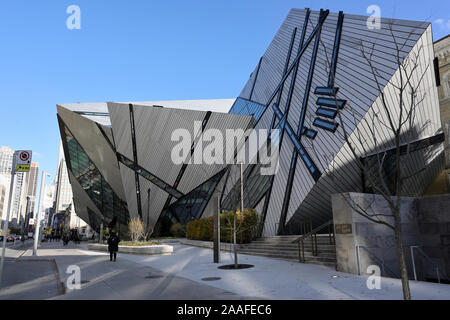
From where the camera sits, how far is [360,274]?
929cm

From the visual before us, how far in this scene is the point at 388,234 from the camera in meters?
10.3

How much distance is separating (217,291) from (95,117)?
110 ft

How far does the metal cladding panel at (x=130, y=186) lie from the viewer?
121ft

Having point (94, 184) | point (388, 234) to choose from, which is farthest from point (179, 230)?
point (388, 234)

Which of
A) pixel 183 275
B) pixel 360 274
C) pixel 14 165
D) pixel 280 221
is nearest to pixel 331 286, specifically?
pixel 360 274

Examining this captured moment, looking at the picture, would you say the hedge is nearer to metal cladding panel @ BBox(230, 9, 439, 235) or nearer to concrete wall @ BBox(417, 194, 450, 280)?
metal cladding panel @ BBox(230, 9, 439, 235)

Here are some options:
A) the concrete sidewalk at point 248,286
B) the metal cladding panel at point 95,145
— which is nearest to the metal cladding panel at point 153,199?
the metal cladding panel at point 95,145

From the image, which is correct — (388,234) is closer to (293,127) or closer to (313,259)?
(313,259)

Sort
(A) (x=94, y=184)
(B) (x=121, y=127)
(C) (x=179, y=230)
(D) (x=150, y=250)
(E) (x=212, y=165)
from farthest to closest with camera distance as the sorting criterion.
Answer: (A) (x=94, y=184), (C) (x=179, y=230), (E) (x=212, y=165), (B) (x=121, y=127), (D) (x=150, y=250)

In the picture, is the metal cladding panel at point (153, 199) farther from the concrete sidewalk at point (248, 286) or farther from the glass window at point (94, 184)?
the concrete sidewalk at point (248, 286)

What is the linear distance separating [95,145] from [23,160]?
112ft

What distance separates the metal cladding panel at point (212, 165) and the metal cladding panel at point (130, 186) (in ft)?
19.6

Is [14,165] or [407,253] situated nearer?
[14,165]
